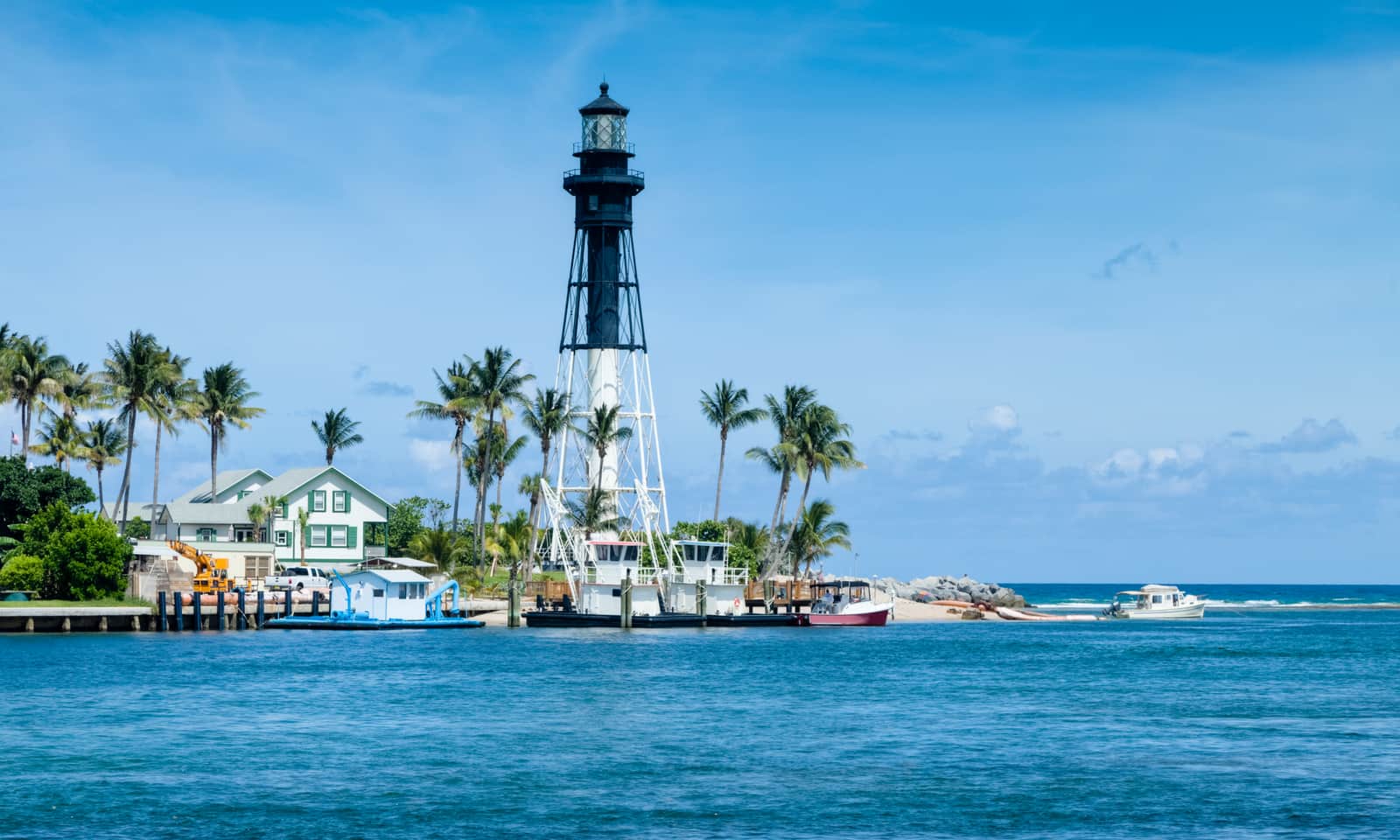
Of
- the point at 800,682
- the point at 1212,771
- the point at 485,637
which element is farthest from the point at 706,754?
the point at 485,637

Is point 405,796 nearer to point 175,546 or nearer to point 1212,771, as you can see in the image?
point 1212,771

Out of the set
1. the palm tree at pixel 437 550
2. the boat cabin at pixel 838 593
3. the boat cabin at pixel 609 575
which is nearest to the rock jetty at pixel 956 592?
the boat cabin at pixel 838 593

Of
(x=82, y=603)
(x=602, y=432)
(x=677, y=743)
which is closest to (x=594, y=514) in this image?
(x=602, y=432)

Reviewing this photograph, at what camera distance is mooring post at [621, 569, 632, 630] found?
91.1m

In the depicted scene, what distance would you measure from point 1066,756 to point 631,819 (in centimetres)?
1406

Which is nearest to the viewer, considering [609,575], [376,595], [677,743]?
[677,743]

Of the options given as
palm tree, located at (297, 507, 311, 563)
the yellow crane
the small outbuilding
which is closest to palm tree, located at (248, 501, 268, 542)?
palm tree, located at (297, 507, 311, 563)

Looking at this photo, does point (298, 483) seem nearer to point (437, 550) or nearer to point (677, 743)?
point (437, 550)

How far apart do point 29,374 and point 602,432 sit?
37112mm

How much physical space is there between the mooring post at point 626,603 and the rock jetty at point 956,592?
57.0 m

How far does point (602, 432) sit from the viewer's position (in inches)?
4001

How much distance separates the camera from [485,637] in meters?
86.0

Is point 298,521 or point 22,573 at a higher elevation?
point 298,521

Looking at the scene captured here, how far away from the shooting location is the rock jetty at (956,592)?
495ft
